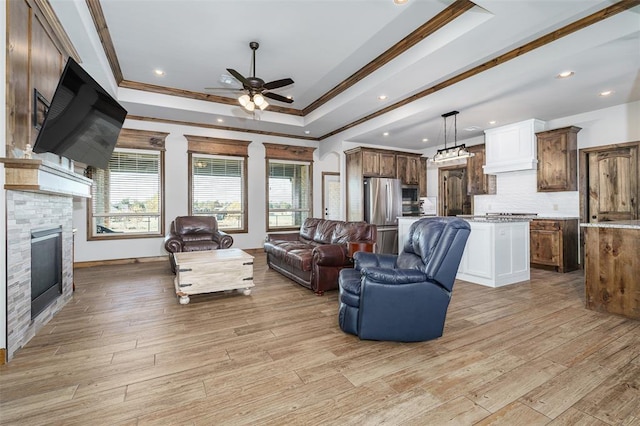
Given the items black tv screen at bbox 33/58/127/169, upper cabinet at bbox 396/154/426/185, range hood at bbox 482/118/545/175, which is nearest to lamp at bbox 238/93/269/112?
black tv screen at bbox 33/58/127/169

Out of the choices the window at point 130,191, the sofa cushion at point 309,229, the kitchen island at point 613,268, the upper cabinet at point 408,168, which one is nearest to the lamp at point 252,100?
the sofa cushion at point 309,229

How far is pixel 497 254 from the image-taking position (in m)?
4.13

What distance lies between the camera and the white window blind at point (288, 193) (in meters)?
7.42

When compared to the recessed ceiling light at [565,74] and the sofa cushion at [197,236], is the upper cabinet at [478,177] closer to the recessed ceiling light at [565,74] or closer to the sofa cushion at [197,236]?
the recessed ceiling light at [565,74]

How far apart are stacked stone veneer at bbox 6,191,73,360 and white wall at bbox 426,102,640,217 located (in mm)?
7354

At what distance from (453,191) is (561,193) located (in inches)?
92.9

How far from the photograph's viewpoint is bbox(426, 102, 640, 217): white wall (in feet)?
15.4

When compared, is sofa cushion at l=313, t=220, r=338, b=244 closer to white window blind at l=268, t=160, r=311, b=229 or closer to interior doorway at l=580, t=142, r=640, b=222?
white window blind at l=268, t=160, r=311, b=229

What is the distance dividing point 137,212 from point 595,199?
28.0 ft

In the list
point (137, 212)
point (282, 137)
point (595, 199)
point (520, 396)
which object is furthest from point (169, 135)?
point (595, 199)

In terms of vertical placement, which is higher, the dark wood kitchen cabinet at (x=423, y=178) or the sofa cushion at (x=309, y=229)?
the dark wood kitchen cabinet at (x=423, y=178)

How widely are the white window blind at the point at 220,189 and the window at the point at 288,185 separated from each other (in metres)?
0.70

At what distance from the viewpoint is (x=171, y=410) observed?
1.63 metres

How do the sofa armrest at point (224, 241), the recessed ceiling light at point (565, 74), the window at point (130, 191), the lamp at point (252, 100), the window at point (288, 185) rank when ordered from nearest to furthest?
the recessed ceiling light at point (565, 74)
the lamp at point (252, 100)
the sofa armrest at point (224, 241)
the window at point (130, 191)
the window at point (288, 185)
